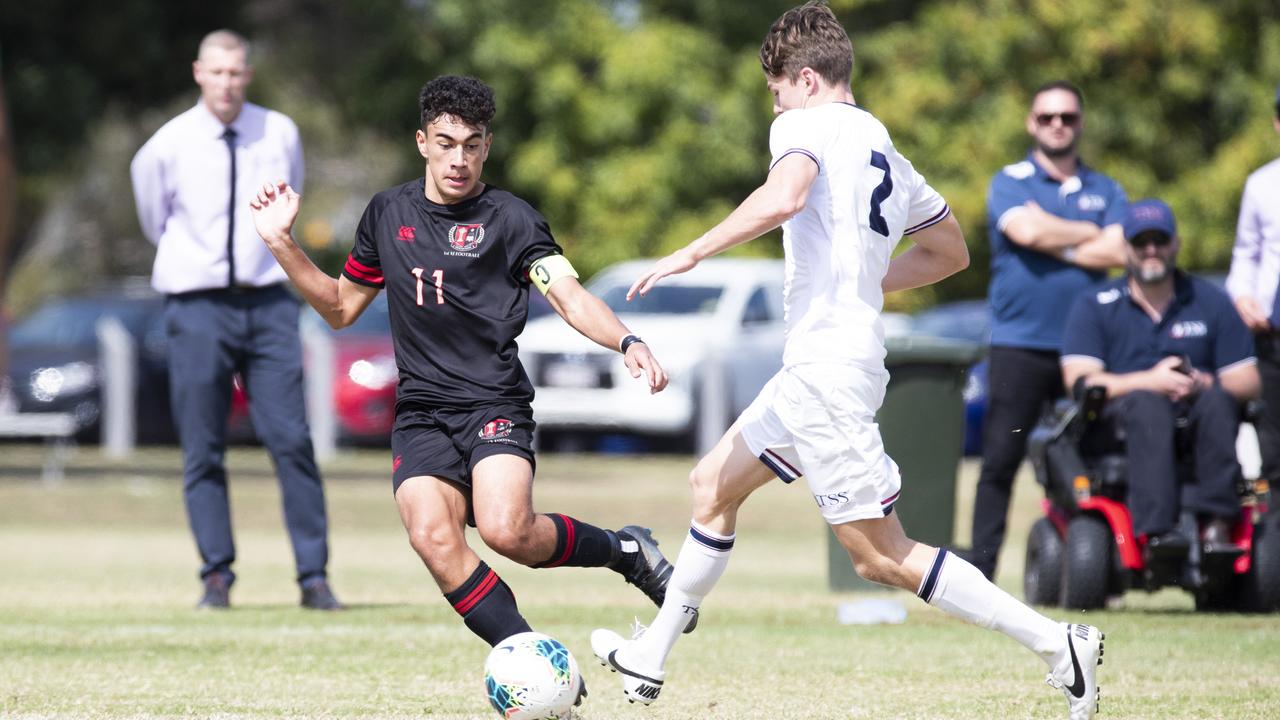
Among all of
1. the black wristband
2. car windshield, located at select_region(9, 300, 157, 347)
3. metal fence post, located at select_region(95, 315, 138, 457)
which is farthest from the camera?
car windshield, located at select_region(9, 300, 157, 347)

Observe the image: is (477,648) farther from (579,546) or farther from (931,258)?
(931,258)

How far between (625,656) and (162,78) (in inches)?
754

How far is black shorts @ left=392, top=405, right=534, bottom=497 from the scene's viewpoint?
637 centimetres

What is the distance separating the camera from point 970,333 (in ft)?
76.5

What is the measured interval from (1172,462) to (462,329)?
13.4 ft

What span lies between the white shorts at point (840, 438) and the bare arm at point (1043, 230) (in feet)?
12.5

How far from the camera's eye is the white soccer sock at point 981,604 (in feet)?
19.8

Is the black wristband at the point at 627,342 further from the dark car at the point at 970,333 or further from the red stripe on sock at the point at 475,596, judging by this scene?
the dark car at the point at 970,333

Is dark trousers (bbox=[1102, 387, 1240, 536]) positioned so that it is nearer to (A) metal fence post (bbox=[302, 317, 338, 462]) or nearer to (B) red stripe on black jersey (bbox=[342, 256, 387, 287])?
(B) red stripe on black jersey (bbox=[342, 256, 387, 287])

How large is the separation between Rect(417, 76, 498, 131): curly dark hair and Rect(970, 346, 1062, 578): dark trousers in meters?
4.01

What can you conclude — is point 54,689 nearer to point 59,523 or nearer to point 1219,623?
point 1219,623

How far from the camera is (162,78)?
79.3 feet

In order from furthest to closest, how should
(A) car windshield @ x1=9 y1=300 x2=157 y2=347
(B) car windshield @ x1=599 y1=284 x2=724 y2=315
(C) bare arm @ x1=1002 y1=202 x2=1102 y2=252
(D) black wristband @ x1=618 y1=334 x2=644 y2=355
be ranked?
1. (A) car windshield @ x1=9 y1=300 x2=157 y2=347
2. (B) car windshield @ x1=599 y1=284 x2=724 y2=315
3. (C) bare arm @ x1=1002 y1=202 x2=1102 y2=252
4. (D) black wristband @ x1=618 y1=334 x2=644 y2=355

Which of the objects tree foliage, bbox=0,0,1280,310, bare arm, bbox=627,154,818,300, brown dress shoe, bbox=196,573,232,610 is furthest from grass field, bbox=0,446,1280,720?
tree foliage, bbox=0,0,1280,310
